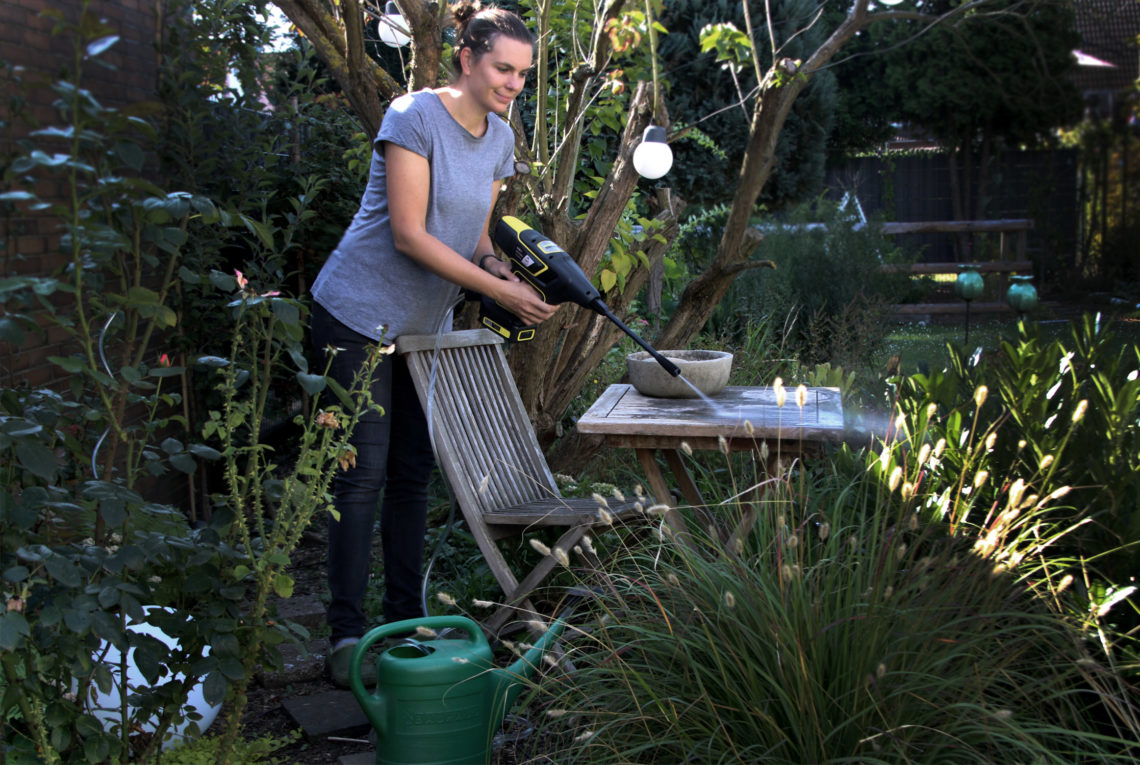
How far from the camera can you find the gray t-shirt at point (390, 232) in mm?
2885

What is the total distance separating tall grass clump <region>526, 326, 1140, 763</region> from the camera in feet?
6.13

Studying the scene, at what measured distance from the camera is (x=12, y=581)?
165 cm

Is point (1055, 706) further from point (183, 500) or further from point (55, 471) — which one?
point (183, 500)

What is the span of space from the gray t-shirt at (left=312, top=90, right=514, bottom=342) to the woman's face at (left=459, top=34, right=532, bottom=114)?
0.12 m

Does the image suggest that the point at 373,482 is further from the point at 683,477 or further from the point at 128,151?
the point at 128,151

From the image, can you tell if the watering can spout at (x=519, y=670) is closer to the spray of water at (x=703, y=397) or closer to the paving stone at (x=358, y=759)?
the paving stone at (x=358, y=759)

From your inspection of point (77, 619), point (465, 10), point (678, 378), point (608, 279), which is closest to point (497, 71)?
point (465, 10)

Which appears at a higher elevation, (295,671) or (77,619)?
(77,619)

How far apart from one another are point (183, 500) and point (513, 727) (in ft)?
9.04

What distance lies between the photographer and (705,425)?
267 cm

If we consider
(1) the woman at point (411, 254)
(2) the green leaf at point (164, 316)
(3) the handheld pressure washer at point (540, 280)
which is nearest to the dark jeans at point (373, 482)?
(1) the woman at point (411, 254)

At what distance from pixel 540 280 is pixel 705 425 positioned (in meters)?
0.70

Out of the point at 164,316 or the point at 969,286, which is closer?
the point at 164,316

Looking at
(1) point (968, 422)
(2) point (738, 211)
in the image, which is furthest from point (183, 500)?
(1) point (968, 422)
